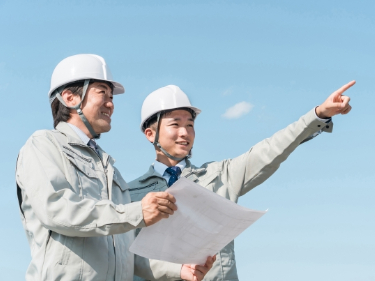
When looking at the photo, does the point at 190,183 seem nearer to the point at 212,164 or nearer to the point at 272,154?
the point at 272,154

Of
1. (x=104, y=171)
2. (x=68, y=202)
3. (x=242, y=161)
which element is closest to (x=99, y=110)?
(x=104, y=171)

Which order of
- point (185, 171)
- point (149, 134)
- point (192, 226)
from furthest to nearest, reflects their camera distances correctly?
1. point (149, 134)
2. point (185, 171)
3. point (192, 226)

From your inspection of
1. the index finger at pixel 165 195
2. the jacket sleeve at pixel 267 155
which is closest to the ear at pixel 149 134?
the jacket sleeve at pixel 267 155

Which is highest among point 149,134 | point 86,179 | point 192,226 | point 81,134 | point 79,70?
point 149,134

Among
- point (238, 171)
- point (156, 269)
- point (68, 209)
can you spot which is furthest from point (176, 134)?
point (68, 209)

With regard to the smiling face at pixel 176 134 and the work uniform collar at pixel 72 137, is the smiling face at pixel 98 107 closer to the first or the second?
the work uniform collar at pixel 72 137

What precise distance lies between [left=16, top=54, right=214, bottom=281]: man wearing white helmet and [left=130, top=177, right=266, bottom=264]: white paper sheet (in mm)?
179

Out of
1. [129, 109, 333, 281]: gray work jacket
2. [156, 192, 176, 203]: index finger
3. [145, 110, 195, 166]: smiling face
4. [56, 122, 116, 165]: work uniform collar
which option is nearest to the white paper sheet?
[156, 192, 176, 203]: index finger

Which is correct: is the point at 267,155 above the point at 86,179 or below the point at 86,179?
above

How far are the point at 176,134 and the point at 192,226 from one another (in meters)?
2.91

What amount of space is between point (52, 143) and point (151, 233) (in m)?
1.16

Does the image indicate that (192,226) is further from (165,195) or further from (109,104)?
(109,104)

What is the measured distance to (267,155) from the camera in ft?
21.1

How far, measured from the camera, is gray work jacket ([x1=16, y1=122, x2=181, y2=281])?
423 centimetres
